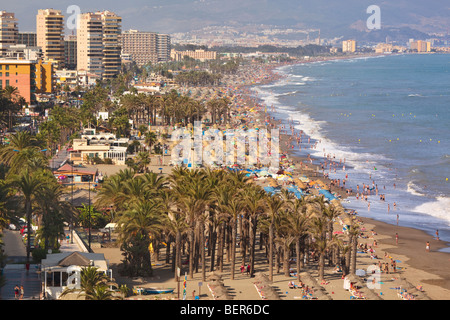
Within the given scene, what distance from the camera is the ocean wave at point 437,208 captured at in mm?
56569

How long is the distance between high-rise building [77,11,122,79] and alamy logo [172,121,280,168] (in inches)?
3463

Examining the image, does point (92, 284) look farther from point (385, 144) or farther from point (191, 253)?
point (385, 144)

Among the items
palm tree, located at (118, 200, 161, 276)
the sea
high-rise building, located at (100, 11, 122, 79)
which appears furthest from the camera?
high-rise building, located at (100, 11, 122, 79)

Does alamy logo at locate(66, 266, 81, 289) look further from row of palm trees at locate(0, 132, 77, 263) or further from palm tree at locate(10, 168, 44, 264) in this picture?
palm tree at locate(10, 168, 44, 264)

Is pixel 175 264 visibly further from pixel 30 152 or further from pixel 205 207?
pixel 30 152

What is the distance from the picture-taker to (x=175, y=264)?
120ft

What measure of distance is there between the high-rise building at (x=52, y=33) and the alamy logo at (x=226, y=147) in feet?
304

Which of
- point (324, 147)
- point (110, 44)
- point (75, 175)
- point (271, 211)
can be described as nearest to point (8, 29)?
point (110, 44)

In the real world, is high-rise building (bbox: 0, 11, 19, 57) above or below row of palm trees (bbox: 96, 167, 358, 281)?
above

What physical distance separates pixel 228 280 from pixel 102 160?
37753 millimetres

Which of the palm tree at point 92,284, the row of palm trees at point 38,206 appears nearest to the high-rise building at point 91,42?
the row of palm trees at point 38,206

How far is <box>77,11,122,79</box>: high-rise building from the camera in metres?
181

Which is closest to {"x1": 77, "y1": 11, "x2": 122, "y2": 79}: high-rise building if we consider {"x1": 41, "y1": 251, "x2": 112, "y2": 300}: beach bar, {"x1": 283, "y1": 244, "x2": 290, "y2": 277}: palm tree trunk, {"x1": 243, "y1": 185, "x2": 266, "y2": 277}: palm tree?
{"x1": 243, "y1": 185, "x2": 266, "y2": 277}: palm tree

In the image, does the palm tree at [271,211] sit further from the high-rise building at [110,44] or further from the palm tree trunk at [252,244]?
the high-rise building at [110,44]
